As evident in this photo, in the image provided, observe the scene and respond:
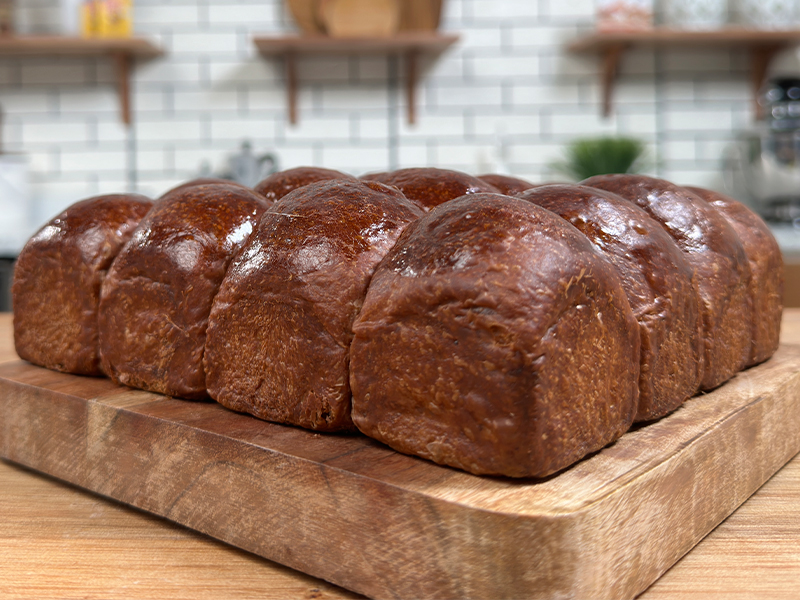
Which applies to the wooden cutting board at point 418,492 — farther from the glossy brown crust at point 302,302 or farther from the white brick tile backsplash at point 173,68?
the white brick tile backsplash at point 173,68

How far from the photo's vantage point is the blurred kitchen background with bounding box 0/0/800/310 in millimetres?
2961

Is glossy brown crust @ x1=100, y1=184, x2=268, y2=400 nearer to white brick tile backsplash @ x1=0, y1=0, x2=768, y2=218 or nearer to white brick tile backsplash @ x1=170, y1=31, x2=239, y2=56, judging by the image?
white brick tile backsplash @ x1=0, y1=0, x2=768, y2=218

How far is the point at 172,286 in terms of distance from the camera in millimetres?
672

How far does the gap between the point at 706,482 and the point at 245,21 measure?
9.31 ft

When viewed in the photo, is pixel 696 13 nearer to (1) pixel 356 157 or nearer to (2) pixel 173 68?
(1) pixel 356 157

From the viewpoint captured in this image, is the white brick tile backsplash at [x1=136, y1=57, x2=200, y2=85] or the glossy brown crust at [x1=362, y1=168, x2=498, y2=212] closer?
the glossy brown crust at [x1=362, y1=168, x2=498, y2=212]

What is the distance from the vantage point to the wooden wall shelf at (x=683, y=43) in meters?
2.65

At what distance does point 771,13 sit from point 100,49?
248 cm

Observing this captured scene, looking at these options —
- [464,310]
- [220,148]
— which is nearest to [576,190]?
[464,310]

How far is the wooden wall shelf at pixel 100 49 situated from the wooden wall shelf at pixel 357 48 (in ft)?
1.49

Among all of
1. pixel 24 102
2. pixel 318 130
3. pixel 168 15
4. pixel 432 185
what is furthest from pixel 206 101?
pixel 432 185

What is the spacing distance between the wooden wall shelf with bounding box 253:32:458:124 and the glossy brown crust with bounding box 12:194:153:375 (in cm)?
200

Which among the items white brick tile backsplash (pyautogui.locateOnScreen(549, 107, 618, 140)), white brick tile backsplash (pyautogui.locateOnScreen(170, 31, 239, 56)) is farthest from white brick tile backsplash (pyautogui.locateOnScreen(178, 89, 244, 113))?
white brick tile backsplash (pyautogui.locateOnScreen(549, 107, 618, 140))

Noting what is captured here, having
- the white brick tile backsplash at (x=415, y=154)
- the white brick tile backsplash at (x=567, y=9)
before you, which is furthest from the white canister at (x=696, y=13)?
the white brick tile backsplash at (x=415, y=154)
